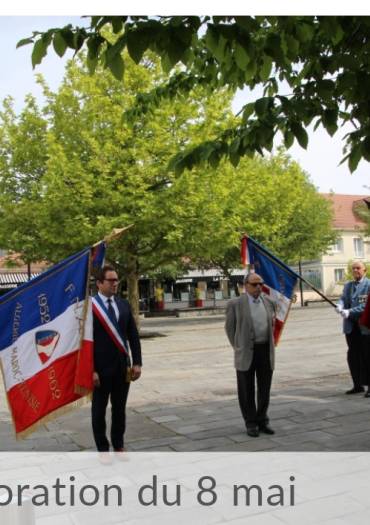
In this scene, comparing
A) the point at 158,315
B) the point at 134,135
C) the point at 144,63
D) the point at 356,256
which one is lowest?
the point at 158,315

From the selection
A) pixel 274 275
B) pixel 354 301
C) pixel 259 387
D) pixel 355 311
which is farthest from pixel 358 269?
pixel 259 387

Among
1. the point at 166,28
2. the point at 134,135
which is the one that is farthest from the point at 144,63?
the point at 166,28

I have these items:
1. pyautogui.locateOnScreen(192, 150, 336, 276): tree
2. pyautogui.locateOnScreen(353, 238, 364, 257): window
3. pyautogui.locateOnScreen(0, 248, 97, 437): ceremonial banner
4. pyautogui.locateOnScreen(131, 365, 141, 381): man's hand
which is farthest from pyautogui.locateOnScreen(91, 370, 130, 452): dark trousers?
pyautogui.locateOnScreen(353, 238, 364, 257): window

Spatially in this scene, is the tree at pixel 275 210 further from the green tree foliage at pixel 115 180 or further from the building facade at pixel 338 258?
the building facade at pixel 338 258

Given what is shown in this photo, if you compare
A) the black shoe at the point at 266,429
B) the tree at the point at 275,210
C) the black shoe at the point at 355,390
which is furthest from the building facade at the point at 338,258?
the black shoe at the point at 266,429

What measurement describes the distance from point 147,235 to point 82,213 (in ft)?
8.50

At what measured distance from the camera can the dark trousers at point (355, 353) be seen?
8.63m

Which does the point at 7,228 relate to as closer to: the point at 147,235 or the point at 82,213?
the point at 82,213

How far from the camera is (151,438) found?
A: 22.2ft

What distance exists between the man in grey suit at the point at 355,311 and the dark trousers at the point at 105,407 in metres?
3.93

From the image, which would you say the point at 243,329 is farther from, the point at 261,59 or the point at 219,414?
the point at 261,59

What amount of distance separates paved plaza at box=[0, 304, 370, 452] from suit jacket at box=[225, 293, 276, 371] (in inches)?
35.8

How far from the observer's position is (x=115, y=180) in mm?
19672

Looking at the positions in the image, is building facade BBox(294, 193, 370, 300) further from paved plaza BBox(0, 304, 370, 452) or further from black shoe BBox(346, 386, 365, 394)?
black shoe BBox(346, 386, 365, 394)
